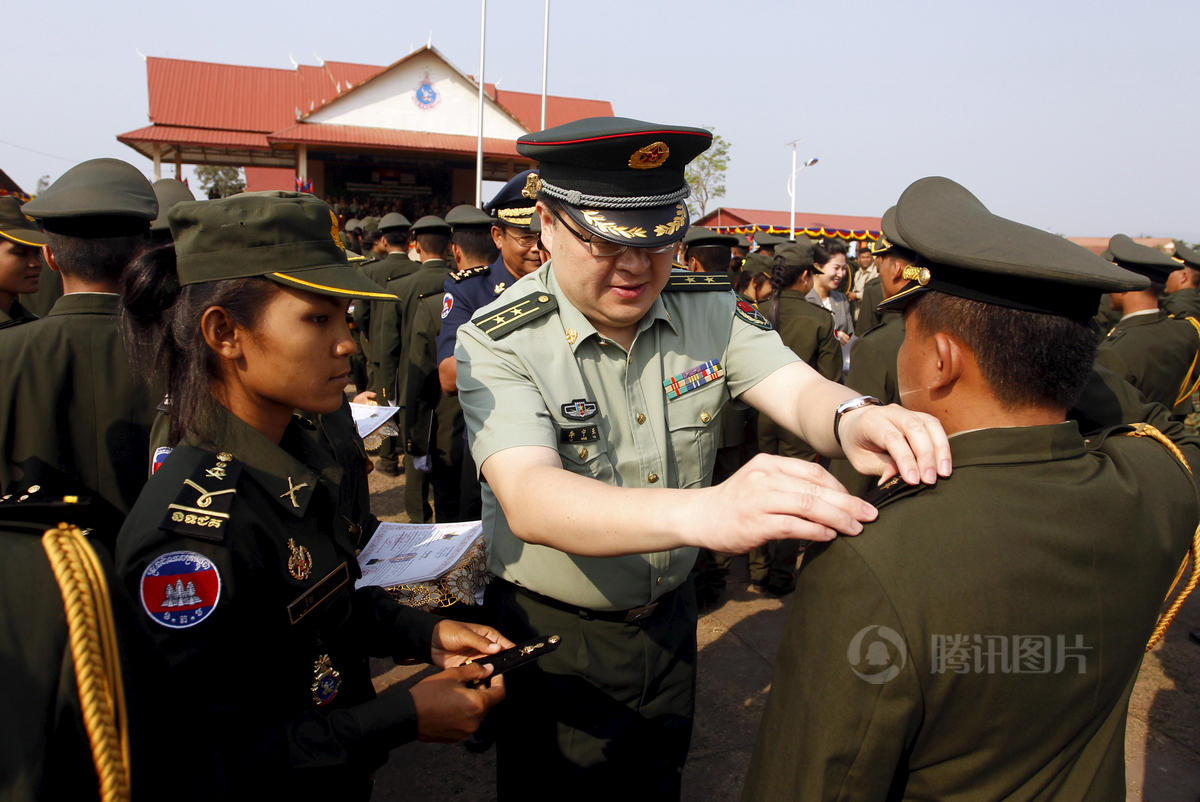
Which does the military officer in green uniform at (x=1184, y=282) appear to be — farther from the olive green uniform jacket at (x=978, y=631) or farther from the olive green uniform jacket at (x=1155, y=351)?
the olive green uniform jacket at (x=978, y=631)

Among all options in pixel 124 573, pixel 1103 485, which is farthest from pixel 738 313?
pixel 124 573

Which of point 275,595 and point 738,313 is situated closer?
point 275,595

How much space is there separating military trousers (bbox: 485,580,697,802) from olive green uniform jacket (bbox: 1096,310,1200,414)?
3625mm

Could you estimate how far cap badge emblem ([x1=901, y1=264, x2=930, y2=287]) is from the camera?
4.09 ft

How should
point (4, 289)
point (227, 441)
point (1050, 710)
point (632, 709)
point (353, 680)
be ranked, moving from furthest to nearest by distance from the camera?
point (4, 289) → point (632, 709) → point (353, 680) → point (227, 441) → point (1050, 710)

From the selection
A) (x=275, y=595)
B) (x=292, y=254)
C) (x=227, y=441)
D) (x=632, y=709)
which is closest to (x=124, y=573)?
(x=275, y=595)

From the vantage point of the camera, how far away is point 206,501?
131cm

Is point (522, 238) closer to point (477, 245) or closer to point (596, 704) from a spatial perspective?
point (477, 245)

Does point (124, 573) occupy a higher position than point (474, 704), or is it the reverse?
point (124, 573)

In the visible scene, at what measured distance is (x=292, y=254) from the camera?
1.53 meters

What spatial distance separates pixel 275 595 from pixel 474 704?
0.44m

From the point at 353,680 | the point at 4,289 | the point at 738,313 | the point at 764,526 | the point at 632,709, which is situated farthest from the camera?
the point at 4,289

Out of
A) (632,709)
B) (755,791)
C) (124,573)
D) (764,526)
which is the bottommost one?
(632,709)

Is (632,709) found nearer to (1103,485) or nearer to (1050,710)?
(1050,710)
